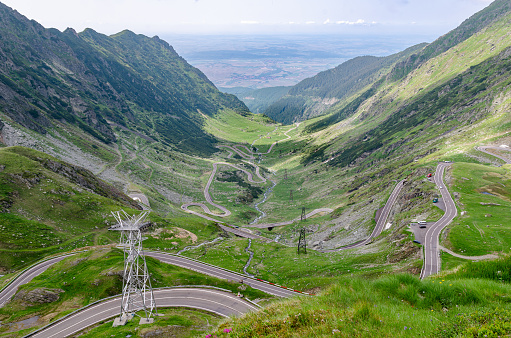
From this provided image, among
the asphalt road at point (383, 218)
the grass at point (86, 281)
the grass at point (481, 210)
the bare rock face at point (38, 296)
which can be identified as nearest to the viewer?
the grass at point (86, 281)

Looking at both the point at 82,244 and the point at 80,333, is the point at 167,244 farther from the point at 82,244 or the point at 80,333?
the point at 80,333

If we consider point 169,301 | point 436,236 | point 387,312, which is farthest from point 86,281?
point 436,236

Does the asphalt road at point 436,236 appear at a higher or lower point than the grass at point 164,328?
higher

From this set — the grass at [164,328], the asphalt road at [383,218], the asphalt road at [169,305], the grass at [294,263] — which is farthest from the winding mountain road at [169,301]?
the asphalt road at [383,218]

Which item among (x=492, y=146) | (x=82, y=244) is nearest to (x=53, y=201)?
(x=82, y=244)

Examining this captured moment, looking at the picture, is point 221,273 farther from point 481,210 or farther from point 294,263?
point 481,210

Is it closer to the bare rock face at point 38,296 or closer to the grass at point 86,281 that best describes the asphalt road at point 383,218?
the grass at point 86,281
